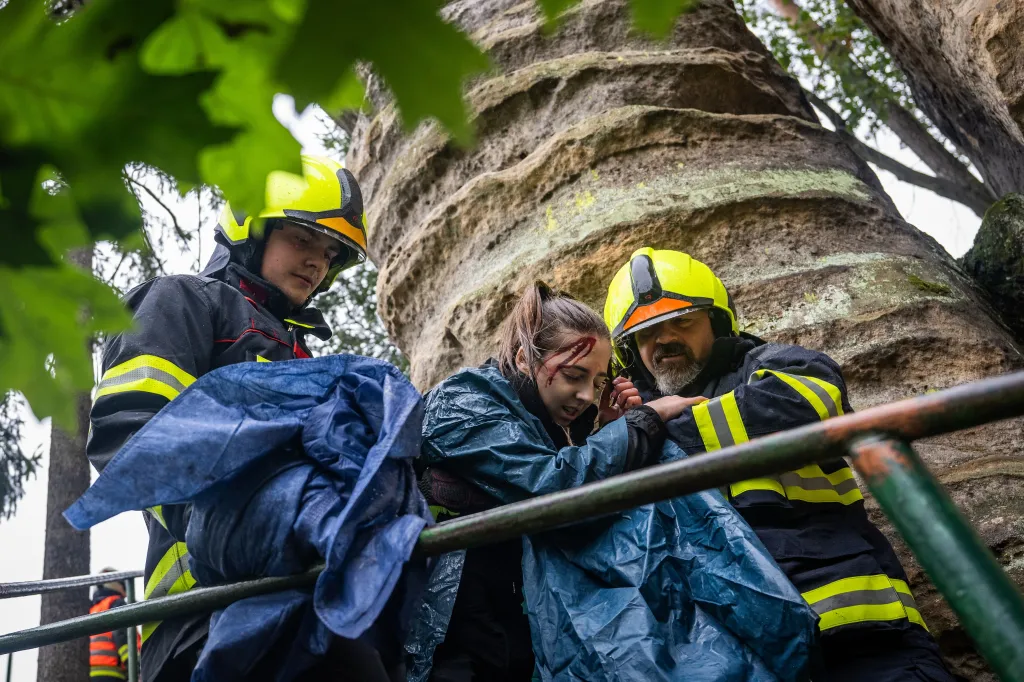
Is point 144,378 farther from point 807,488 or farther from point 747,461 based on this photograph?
point 807,488

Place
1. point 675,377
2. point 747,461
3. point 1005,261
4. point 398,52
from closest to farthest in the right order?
point 398,52
point 747,461
point 675,377
point 1005,261

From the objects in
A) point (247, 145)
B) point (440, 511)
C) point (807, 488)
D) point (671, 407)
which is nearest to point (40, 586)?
point (440, 511)

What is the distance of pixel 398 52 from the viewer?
2.77 feet

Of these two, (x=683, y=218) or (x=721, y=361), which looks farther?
(x=683, y=218)

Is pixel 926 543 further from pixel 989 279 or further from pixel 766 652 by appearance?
pixel 989 279

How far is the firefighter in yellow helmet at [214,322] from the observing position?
232 centimetres

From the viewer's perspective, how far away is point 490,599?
2.62 metres

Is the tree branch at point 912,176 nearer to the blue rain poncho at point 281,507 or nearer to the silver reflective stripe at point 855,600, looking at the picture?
the silver reflective stripe at point 855,600

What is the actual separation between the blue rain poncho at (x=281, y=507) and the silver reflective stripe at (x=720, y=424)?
118 cm

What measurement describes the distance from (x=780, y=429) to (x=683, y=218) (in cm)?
185

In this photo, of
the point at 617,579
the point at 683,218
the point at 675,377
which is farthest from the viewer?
the point at 683,218

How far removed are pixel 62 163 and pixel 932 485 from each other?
1.11m

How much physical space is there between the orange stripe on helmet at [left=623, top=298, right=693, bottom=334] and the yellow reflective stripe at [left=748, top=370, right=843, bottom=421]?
2.28 ft

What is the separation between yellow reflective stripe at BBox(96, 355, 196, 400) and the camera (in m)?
2.42
